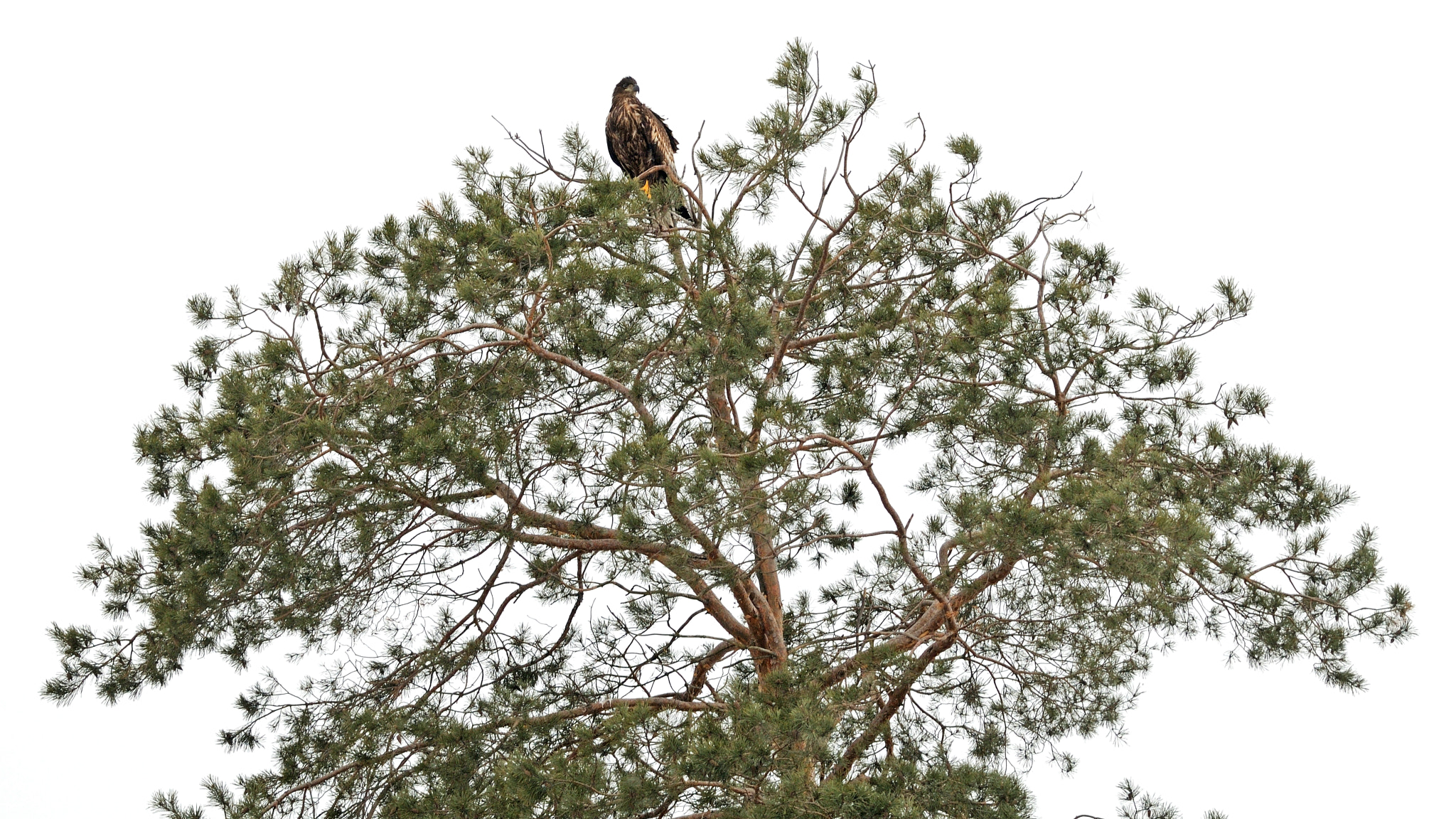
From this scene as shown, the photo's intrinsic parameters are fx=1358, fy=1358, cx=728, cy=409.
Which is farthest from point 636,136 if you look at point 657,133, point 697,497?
point 697,497

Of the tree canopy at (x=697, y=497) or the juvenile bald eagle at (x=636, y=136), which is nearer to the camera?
the tree canopy at (x=697, y=497)

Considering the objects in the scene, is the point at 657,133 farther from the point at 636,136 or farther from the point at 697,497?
the point at 697,497

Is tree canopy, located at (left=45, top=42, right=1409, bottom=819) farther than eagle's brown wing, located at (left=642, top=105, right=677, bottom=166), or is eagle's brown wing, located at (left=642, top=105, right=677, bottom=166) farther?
eagle's brown wing, located at (left=642, top=105, right=677, bottom=166)

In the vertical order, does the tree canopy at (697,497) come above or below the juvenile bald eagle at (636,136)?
below

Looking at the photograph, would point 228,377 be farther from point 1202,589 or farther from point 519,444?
point 1202,589

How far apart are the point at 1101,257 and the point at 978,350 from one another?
0.59m

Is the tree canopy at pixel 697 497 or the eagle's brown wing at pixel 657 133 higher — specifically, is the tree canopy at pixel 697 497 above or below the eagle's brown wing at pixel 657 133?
below

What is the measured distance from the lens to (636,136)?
189 inches

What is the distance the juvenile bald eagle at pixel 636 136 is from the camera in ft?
15.7

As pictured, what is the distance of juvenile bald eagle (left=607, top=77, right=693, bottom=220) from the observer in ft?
15.7

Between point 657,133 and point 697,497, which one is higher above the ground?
point 657,133

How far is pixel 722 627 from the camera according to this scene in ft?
12.8

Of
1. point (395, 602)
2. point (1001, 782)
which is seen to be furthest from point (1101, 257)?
point (395, 602)

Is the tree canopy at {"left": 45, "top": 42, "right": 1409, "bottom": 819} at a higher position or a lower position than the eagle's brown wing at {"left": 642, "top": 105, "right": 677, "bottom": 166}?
lower
